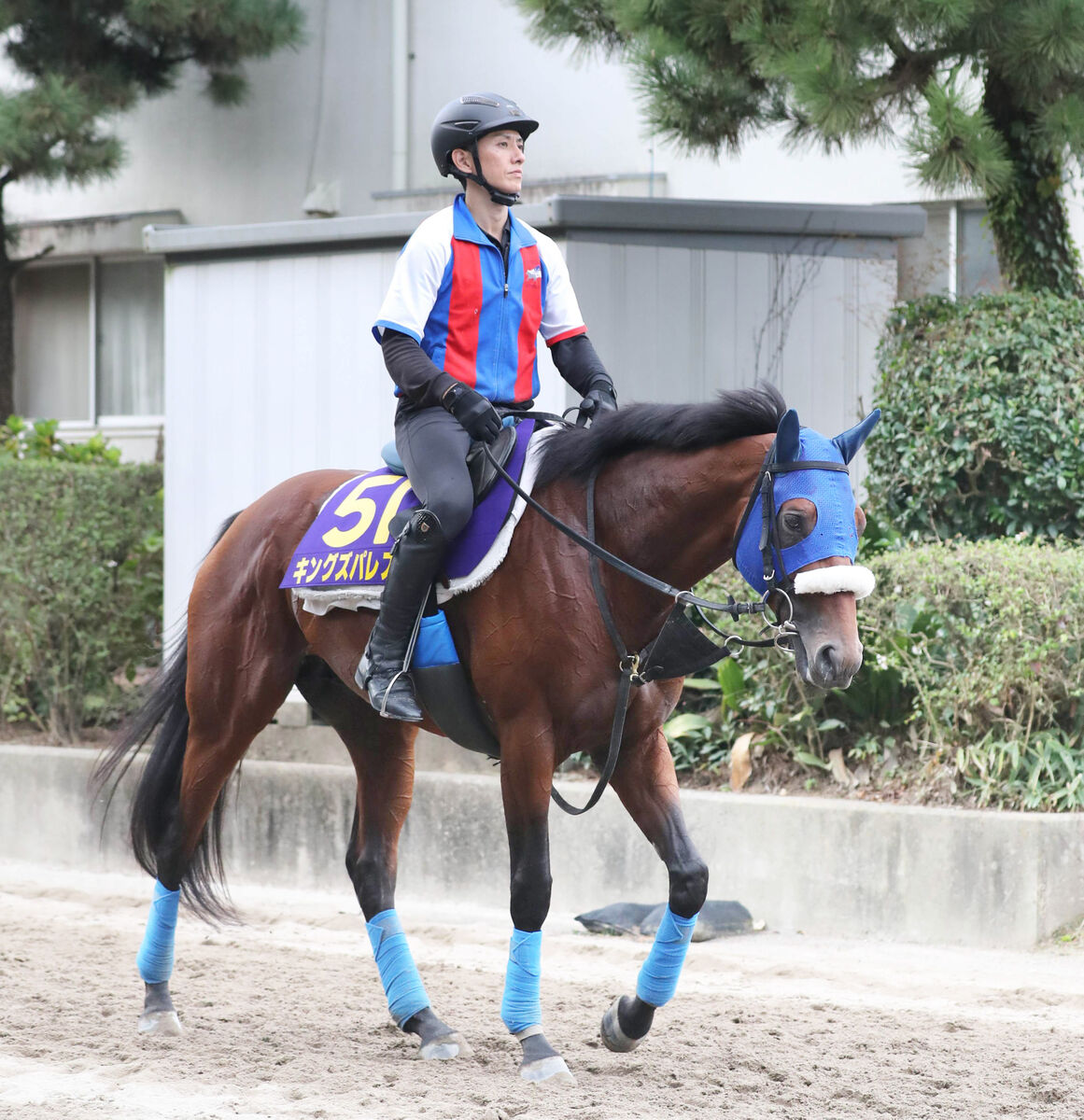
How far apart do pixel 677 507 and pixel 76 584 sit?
5752 mm

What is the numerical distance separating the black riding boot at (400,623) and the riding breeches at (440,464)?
0.25ft

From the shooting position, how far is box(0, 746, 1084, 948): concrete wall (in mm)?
6312

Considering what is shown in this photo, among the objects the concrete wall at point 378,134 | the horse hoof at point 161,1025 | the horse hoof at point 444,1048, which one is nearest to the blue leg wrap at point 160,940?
Answer: the horse hoof at point 161,1025

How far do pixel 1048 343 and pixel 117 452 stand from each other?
20.5ft

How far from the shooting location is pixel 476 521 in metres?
4.64

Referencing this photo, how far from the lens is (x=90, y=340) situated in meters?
14.6

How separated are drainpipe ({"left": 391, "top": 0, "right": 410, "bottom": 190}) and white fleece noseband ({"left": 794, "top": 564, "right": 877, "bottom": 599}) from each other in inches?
379

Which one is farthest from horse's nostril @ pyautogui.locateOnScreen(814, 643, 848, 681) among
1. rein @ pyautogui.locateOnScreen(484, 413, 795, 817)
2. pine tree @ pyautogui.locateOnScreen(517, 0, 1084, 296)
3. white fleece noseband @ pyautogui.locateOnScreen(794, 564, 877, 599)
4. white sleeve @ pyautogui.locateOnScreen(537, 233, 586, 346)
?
pine tree @ pyautogui.locateOnScreen(517, 0, 1084, 296)

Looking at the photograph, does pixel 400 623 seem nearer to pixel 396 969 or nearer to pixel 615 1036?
pixel 396 969

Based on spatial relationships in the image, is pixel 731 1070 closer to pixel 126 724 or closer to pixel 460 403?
pixel 460 403

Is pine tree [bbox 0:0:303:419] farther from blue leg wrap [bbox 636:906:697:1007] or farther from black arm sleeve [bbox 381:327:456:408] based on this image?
blue leg wrap [bbox 636:906:697:1007]

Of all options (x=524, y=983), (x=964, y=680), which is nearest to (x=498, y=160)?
(x=524, y=983)

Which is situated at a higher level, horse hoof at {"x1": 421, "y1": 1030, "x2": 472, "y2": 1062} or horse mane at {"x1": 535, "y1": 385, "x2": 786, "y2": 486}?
horse mane at {"x1": 535, "y1": 385, "x2": 786, "y2": 486}

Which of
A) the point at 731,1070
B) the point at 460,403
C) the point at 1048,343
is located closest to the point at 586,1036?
the point at 731,1070
